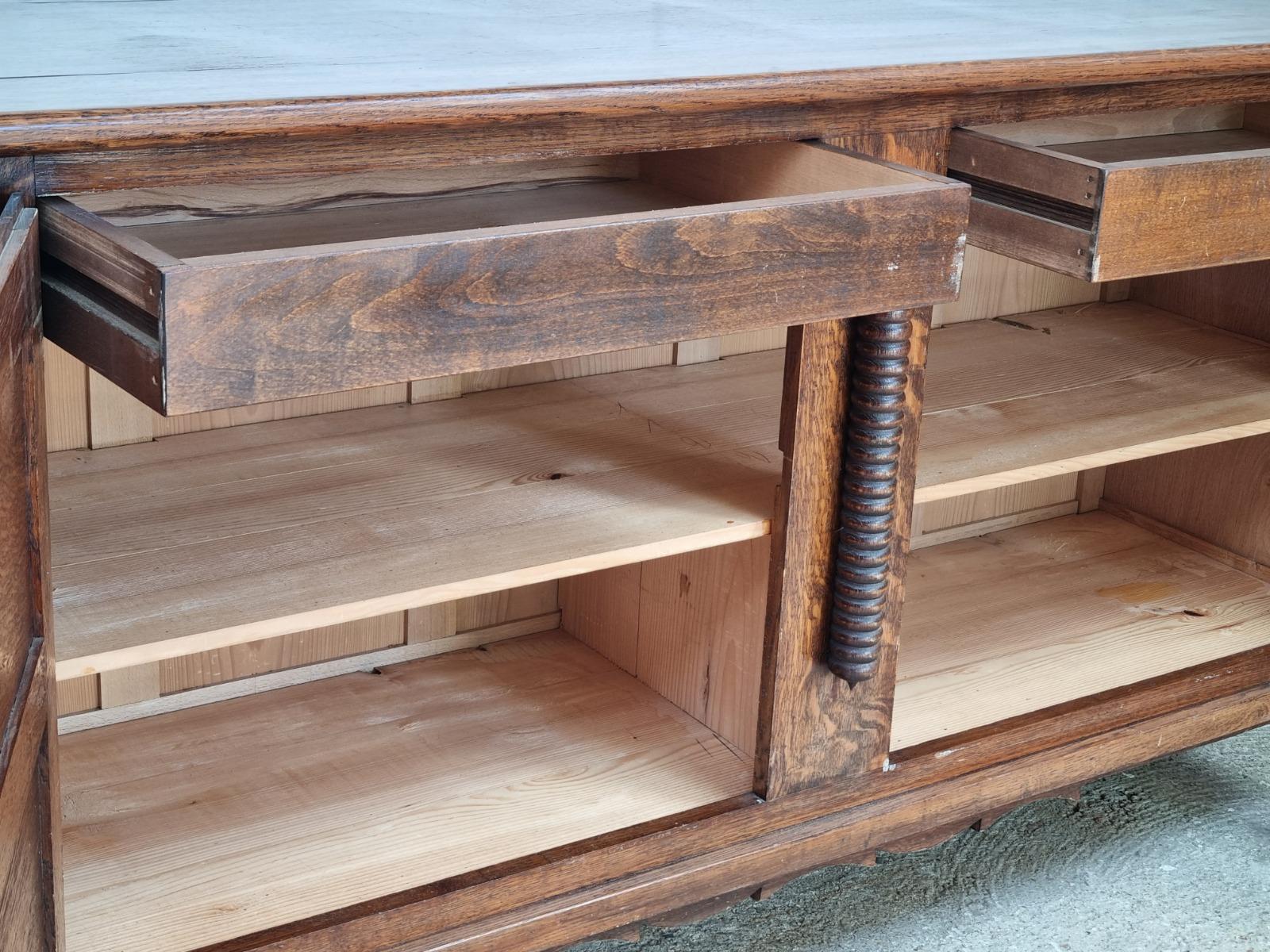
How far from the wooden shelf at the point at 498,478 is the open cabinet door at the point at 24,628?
97 millimetres

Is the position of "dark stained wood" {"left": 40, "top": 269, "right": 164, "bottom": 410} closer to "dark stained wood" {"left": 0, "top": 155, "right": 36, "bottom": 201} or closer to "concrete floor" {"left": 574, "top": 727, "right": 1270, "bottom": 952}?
"dark stained wood" {"left": 0, "top": 155, "right": 36, "bottom": 201}

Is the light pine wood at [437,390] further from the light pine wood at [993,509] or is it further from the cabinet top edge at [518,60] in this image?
the light pine wood at [993,509]

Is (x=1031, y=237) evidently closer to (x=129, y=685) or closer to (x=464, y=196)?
(x=464, y=196)

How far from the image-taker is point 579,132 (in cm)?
100

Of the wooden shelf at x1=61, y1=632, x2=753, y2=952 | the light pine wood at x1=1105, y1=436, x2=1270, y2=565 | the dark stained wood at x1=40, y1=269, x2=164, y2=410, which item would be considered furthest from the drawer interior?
the light pine wood at x1=1105, y1=436, x2=1270, y2=565

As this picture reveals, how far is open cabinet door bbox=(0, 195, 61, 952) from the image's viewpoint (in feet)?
2.34

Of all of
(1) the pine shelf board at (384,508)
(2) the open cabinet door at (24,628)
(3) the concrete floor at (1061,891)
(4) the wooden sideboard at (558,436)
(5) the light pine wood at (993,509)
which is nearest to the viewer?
(2) the open cabinet door at (24,628)

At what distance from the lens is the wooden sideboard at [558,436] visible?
837 mm

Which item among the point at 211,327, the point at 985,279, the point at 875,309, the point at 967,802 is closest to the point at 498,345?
the point at 211,327

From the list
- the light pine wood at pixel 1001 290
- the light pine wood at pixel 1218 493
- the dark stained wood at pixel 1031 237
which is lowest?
the light pine wood at pixel 1218 493

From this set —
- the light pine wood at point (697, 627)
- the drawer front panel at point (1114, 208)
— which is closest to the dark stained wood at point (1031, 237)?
the drawer front panel at point (1114, 208)

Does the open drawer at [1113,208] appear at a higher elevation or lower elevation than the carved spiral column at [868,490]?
higher

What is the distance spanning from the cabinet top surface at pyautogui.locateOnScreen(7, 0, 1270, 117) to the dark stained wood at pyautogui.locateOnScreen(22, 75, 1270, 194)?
0.03m

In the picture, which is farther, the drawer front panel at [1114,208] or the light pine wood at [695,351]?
the light pine wood at [695,351]
